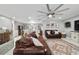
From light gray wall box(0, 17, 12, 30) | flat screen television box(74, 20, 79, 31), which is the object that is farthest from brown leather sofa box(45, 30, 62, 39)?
light gray wall box(0, 17, 12, 30)

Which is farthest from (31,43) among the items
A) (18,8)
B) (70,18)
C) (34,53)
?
(70,18)

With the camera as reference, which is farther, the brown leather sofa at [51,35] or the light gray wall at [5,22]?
the brown leather sofa at [51,35]

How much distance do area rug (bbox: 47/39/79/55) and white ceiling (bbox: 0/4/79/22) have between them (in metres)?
0.53

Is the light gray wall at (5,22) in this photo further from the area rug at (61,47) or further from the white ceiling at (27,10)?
the area rug at (61,47)

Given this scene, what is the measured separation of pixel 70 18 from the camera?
7.70 ft

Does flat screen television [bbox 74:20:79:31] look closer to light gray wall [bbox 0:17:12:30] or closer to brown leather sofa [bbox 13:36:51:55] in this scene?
brown leather sofa [bbox 13:36:51:55]

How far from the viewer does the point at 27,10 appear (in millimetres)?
2377

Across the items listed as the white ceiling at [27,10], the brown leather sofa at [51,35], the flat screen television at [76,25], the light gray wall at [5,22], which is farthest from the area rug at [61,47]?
the light gray wall at [5,22]

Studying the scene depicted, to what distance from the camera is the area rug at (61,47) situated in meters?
2.37

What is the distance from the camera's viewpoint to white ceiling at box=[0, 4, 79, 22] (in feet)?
7.72

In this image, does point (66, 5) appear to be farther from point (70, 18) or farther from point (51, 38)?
point (51, 38)

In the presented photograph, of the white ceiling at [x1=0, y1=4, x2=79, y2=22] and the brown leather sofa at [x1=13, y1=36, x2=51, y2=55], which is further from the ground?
the white ceiling at [x1=0, y1=4, x2=79, y2=22]

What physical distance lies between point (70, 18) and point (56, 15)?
30 cm

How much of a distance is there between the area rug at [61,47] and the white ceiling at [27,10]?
20.7 inches
